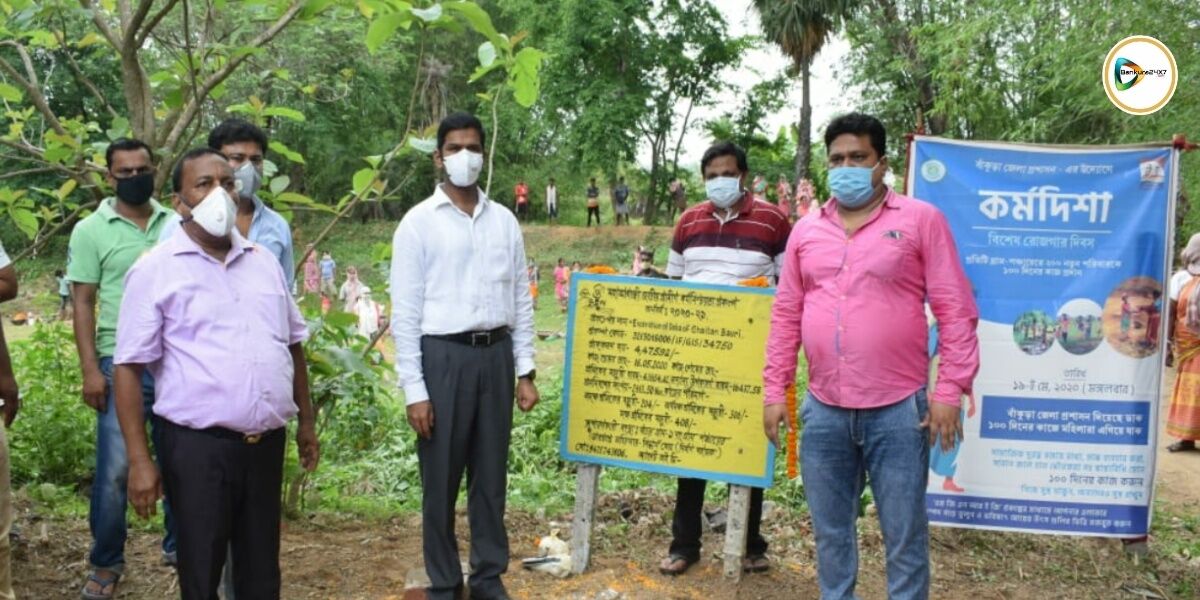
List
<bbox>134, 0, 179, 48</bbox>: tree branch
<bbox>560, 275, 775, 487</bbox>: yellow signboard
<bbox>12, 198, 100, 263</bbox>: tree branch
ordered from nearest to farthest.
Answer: <bbox>134, 0, 179, 48</bbox>: tree branch
<bbox>560, 275, 775, 487</bbox>: yellow signboard
<bbox>12, 198, 100, 263</bbox>: tree branch

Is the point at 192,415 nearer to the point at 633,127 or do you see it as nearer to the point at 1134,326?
the point at 1134,326

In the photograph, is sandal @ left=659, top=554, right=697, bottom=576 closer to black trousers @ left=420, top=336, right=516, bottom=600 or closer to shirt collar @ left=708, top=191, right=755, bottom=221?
black trousers @ left=420, top=336, right=516, bottom=600

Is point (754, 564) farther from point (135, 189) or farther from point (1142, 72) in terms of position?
point (1142, 72)

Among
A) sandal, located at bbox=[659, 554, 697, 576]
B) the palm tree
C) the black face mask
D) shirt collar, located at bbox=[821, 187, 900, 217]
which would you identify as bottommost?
sandal, located at bbox=[659, 554, 697, 576]

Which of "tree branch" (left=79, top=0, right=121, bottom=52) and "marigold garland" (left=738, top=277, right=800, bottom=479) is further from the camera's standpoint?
"tree branch" (left=79, top=0, right=121, bottom=52)

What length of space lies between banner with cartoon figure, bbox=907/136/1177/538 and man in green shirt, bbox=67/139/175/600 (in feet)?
11.0

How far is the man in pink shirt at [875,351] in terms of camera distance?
3.18m

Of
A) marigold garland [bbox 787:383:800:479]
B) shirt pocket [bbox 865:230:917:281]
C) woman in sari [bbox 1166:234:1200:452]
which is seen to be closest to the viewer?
shirt pocket [bbox 865:230:917:281]

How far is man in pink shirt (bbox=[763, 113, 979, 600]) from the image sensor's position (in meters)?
3.18

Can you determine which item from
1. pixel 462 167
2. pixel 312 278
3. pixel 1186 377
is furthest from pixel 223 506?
pixel 312 278

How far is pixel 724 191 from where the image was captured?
4.25 meters

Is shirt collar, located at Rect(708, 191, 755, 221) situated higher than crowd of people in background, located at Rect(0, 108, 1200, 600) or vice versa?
shirt collar, located at Rect(708, 191, 755, 221)

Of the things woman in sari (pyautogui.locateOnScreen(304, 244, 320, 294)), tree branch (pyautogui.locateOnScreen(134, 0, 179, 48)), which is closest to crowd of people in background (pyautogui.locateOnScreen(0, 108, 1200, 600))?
tree branch (pyautogui.locateOnScreen(134, 0, 179, 48))

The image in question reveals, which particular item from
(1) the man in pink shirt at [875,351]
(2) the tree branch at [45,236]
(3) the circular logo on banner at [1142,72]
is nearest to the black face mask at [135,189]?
(2) the tree branch at [45,236]
